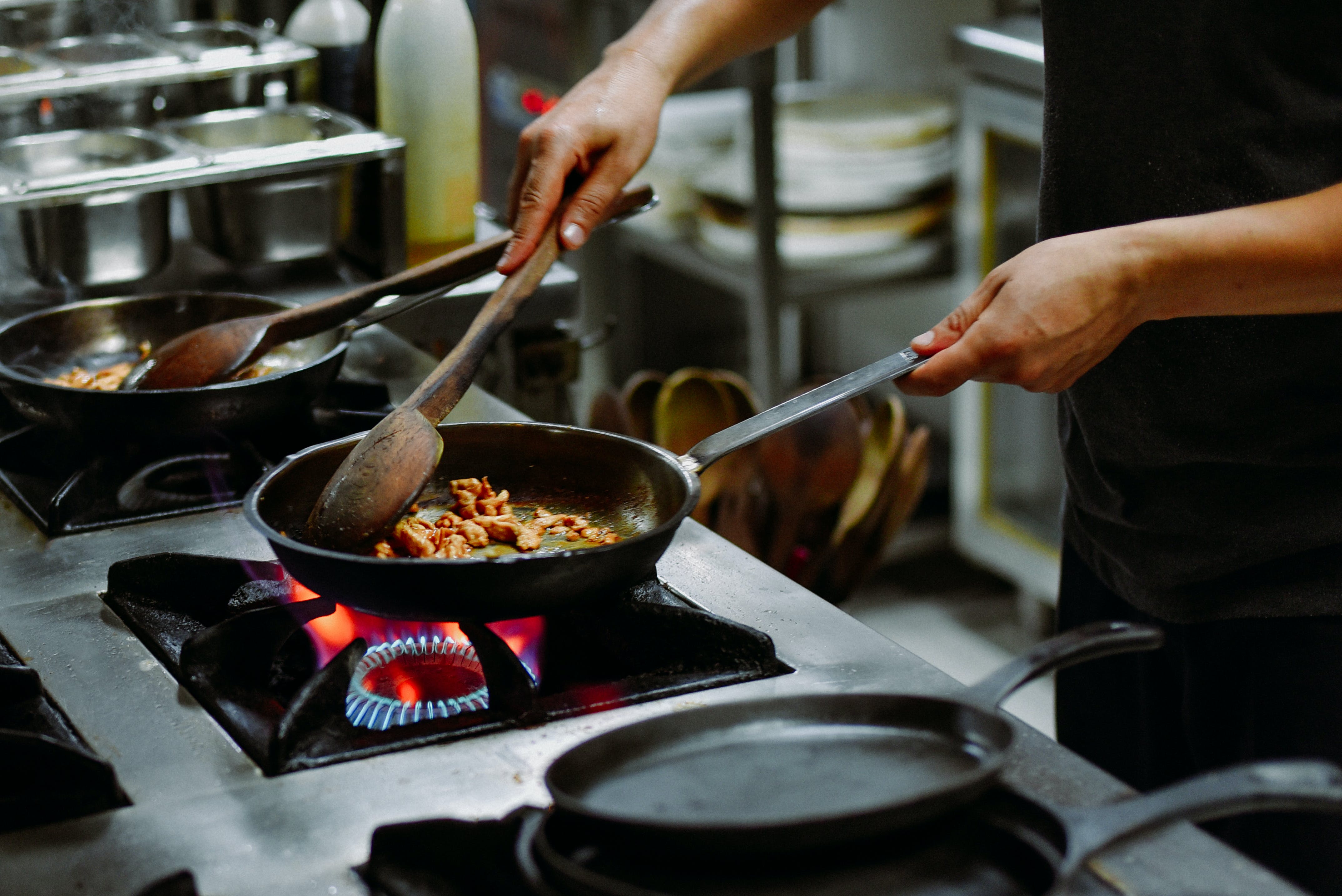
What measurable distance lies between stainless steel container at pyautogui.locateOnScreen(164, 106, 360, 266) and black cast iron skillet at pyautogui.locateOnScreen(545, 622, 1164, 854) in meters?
0.99

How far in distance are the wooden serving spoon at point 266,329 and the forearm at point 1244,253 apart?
1.82ft

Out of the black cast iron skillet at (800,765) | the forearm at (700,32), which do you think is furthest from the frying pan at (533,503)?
the forearm at (700,32)

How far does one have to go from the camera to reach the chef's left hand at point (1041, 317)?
0.88 m

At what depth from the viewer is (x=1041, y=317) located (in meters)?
0.88

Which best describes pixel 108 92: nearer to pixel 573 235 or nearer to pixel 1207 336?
pixel 573 235

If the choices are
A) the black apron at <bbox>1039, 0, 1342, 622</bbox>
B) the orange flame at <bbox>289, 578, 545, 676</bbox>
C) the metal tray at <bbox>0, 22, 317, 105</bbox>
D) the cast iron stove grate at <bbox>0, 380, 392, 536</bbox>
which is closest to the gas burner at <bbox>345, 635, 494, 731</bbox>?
the orange flame at <bbox>289, 578, 545, 676</bbox>

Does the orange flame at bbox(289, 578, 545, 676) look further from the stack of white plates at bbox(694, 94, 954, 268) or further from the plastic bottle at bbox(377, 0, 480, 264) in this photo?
the stack of white plates at bbox(694, 94, 954, 268)

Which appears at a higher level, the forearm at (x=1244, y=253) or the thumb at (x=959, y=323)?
the forearm at (x=1244, y=253)

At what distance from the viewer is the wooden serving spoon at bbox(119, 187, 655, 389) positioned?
3.86 feet

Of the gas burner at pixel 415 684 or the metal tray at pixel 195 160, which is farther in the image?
Result: the metal tray at pixel 195 160

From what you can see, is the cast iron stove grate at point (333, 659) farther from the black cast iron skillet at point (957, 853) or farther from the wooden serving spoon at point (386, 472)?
the black cast iron skillet at point (957, 853)

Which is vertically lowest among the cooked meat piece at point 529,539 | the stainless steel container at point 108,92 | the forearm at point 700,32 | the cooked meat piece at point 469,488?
the cooked meat piece at point 529,539

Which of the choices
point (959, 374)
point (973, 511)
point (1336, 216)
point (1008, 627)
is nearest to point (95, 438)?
point (959, 374)

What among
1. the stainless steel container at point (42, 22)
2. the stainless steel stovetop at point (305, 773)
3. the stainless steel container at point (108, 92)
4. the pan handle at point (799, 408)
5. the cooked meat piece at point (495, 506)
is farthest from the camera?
the stainless steel container at point (42, 22)
